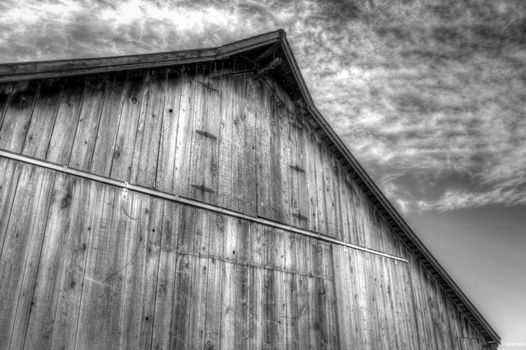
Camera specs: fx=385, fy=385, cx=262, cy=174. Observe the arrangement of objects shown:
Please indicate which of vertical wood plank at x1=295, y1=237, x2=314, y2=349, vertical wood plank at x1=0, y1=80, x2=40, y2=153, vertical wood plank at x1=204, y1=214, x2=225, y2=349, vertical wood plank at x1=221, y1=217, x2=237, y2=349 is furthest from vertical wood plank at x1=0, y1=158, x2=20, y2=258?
vertical wood plank at x1=295, y1=237, x2=314, y2=349

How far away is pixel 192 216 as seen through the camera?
19.0ft

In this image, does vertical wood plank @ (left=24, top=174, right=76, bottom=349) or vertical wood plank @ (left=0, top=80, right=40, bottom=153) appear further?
vertical wood plank @ (left=0, top=80, right=40, bottom=153)

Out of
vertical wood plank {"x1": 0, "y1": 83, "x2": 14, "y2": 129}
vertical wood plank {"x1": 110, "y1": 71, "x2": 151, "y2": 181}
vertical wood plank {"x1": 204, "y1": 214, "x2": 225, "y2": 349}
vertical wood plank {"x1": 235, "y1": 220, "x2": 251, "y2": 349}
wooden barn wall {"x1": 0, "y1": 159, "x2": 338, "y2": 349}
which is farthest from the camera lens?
vertical wood plank {"x1": 235, "y1": 220, "x2": 251, "y2": 349}

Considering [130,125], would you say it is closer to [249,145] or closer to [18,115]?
[18,115]

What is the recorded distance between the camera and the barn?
4.46 meters

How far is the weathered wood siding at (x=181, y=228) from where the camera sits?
441 centimetres

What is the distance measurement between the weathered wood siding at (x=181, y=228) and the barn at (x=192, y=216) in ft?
0.07

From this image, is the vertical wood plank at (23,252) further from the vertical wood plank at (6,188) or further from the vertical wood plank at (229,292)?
the vertical wood plank at (229,292)

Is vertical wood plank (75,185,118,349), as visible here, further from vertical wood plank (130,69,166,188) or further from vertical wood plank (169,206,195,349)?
vertical wood plank (169,206,195,349)

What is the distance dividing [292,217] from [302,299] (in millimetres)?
1490

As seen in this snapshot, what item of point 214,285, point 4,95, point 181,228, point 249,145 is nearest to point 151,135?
point 181,228

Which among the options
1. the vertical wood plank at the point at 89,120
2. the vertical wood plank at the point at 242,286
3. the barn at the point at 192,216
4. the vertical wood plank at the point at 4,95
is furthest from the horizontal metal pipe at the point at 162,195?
the vertical wood plank at the point at 4,95

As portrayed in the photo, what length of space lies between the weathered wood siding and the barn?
0.07ft

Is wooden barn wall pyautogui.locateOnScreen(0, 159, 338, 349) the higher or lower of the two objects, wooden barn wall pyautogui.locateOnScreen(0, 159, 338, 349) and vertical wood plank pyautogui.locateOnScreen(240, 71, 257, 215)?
the lower
